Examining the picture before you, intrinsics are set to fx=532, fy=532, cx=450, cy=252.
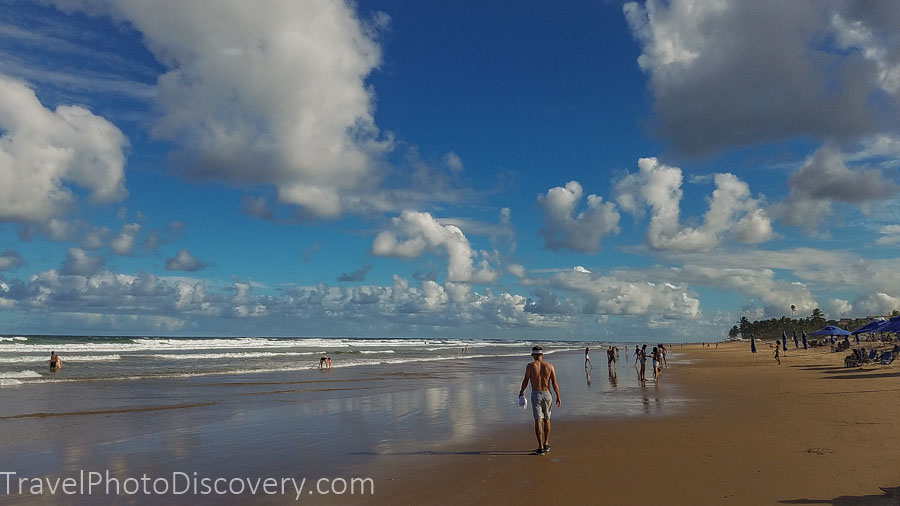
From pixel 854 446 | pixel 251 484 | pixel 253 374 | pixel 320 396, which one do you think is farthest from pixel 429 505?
pixel 253 374

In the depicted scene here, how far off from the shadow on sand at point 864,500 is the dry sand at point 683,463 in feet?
0.06

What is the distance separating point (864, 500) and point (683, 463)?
291cm

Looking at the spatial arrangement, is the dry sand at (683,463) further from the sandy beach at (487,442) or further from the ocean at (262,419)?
the ocean at (262,419)

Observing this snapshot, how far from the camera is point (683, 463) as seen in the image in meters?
9.74

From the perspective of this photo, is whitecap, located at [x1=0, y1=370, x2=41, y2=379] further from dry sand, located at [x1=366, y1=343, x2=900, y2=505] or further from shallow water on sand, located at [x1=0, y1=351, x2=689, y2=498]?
dry sand, located at [x1=366, y1=343, x2=900, y2=505]

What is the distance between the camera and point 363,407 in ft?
61.4

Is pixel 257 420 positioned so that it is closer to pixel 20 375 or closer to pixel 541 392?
pixel 541 392

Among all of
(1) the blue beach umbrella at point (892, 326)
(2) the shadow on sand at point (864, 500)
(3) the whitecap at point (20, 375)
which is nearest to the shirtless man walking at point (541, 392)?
(2) the shadow on sand at point (864, 500)

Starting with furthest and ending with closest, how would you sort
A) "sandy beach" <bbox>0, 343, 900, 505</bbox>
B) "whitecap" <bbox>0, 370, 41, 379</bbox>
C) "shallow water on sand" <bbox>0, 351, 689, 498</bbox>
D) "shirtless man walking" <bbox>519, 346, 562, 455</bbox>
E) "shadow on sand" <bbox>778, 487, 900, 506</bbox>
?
"whitecap" <bbox>0, 370, 41, 379</bbox>
"shallow water on sand" <bbox>0, 351, 689, 498</bbox>
"shirtless man walking" <bbox>519, 346, 562, 455</bbox>
"sandy beach" <bbox>0, 343, 900, 505</bbox>
"shadow on sand" <bbox>778, 487, 900, 506</bbox>

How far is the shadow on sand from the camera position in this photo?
7023 mm

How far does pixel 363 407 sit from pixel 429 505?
1139 cm

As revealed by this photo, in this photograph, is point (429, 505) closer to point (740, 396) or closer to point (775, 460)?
point (775, 460)

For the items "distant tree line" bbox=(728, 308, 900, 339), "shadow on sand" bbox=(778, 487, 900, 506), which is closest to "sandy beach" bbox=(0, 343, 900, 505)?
"shadow on sand" bbox=(778, 487, 900, 506)

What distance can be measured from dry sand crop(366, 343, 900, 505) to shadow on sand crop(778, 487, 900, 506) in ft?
0.06
